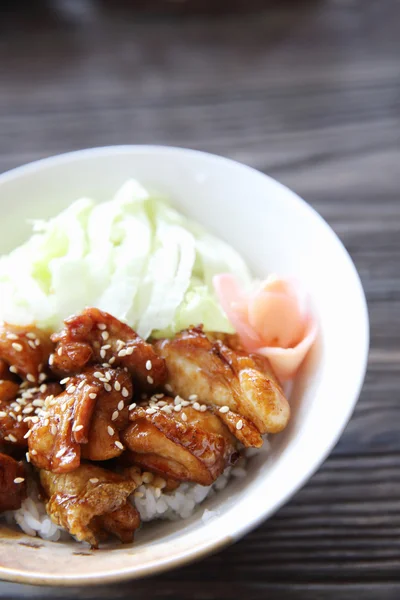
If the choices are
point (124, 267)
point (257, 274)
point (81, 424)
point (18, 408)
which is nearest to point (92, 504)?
point (81, 424)

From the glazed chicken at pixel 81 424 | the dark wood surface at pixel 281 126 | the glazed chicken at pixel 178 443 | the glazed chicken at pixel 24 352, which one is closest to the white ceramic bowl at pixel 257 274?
the glazed chicken at pixel 178 443

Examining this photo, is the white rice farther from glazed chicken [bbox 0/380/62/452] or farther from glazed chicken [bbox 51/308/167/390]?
glazed chicken [bbox 51/308/167/390]

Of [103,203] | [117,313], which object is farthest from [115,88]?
[117,313]

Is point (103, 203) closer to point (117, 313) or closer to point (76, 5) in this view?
point (117, 313)

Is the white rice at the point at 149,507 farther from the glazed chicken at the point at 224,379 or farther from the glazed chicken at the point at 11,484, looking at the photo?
the glazed chicken at the point at 224,379

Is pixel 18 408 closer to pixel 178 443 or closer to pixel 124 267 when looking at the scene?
pixel 178 443

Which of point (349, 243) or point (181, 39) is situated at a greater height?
point (181, 39)

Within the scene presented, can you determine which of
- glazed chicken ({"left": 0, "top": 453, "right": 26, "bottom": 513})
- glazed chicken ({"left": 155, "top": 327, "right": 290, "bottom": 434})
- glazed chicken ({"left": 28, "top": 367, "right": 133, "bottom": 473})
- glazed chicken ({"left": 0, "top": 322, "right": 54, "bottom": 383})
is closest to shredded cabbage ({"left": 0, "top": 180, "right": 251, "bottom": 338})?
glazed chicken ({"left": 0, "top": 322, "right": 54, "bottom": 383})
